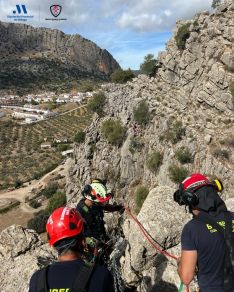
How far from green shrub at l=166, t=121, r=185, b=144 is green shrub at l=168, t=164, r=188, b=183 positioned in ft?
9.74

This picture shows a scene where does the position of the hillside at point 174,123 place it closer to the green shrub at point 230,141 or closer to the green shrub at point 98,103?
the green shrub at point 230,141

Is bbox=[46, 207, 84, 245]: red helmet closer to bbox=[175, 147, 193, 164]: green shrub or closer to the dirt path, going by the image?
bbox=[175, 147, 193, 164]: green shrub

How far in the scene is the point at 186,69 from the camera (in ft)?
139

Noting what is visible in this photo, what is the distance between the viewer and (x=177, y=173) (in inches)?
1321

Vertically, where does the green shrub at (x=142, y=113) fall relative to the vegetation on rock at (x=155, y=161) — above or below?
above

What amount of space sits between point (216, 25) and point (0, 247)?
3839cm

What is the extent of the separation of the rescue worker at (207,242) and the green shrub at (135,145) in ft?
115

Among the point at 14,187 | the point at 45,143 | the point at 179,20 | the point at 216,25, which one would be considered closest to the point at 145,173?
the point at 216,25

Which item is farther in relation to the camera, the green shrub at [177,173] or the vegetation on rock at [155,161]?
the vegetation on rock at [155,161]

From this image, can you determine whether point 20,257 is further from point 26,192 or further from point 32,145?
point 32,145

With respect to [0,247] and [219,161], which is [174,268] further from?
[219,161]

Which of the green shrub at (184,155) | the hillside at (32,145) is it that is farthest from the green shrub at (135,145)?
the hillside at (32,145)

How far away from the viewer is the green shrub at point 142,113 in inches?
1556

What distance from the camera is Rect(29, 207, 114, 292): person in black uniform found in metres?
4.02
